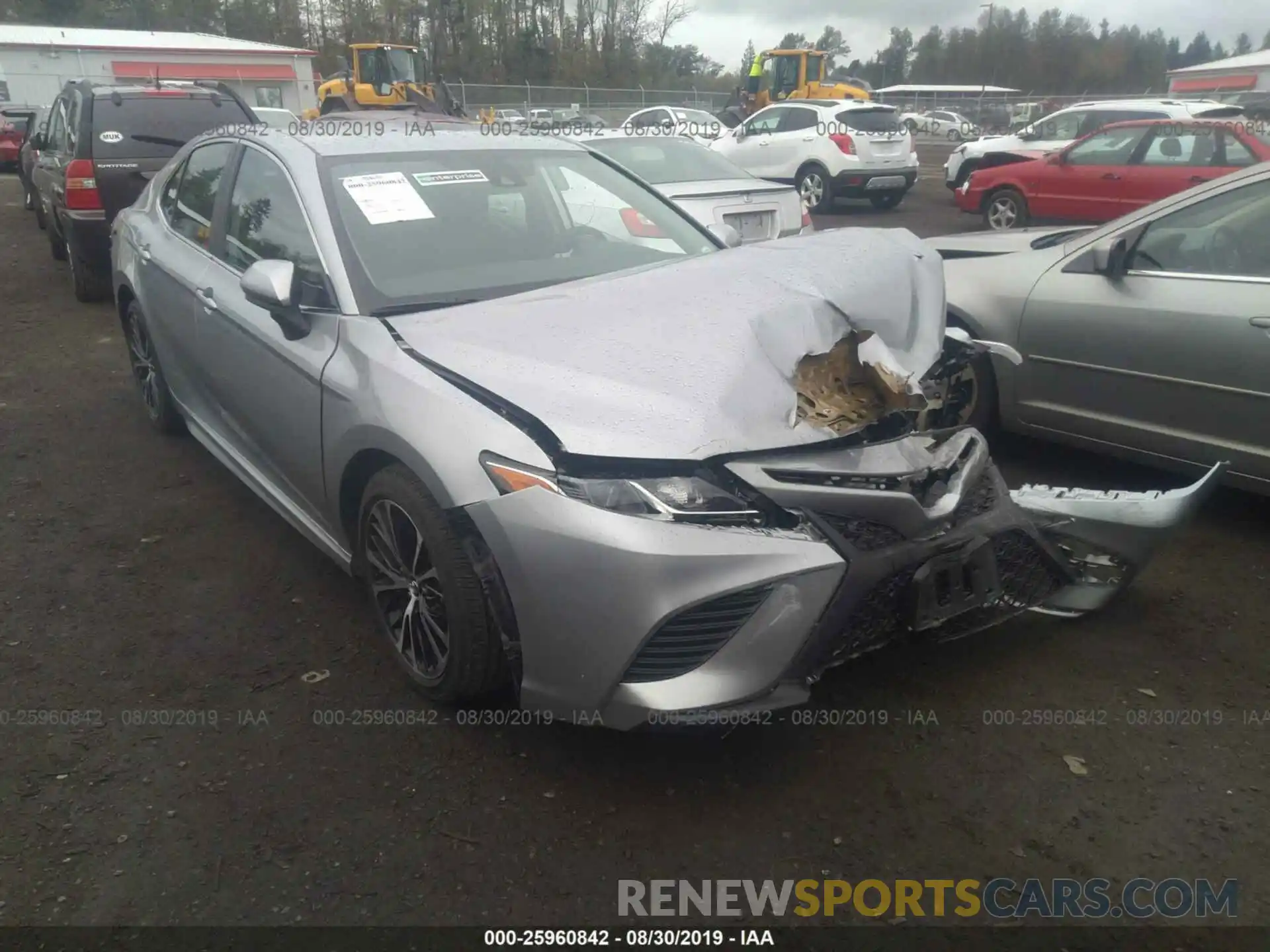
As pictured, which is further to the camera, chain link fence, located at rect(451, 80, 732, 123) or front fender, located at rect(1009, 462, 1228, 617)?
chain link fence, located at rect(451, 80, 732, 123)

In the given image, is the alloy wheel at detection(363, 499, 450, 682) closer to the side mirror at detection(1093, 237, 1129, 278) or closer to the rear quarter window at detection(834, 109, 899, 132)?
the side mirror at detection(1093, 237, 1129, 278)

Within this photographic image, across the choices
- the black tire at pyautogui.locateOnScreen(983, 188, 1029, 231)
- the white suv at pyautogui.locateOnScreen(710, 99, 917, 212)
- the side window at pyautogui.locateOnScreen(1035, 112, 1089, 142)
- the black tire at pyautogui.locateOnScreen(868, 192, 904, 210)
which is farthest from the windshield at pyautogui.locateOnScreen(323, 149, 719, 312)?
the side window at pyautogui.locateOnScreen(1035, 112, 1089, 142)

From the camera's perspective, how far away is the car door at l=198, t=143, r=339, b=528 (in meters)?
3.14

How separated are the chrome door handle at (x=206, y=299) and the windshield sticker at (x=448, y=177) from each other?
1.05m

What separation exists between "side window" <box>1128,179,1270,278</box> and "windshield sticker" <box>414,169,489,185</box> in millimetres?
2802

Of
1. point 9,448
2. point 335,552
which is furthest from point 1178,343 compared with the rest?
point 9,448

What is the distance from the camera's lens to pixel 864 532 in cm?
241

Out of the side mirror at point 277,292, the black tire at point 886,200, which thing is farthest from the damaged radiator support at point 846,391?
the black tire at point 886,200

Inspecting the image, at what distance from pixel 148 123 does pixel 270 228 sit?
19.9 ft

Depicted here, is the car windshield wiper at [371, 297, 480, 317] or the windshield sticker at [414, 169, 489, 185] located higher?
the windshield sticker at [414, 169, 489, 185]

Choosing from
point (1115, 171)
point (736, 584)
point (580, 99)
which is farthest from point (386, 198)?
point (580, 99)

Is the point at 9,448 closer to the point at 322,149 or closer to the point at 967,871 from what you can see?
the point at 322,149

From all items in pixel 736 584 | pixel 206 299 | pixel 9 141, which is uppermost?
pixel 9 141

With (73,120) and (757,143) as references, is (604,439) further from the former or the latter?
(757,143)
